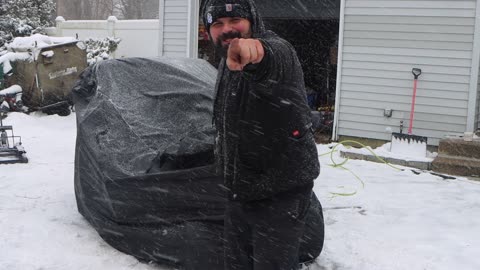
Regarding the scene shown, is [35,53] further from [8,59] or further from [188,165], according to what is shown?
[188,165]

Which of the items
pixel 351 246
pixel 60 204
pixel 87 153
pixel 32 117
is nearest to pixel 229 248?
pixel 351 246

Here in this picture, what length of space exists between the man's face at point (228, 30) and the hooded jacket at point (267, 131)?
0.16 ft

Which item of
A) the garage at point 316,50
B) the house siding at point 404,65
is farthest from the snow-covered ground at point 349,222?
the garage at point 316,50

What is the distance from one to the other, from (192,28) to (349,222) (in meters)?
6.45

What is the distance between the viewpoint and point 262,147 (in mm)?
2074

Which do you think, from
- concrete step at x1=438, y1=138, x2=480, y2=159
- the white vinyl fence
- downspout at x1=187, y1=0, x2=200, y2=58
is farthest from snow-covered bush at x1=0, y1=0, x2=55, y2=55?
concrete step at x1=438, y1=138, x2=480, y2=159

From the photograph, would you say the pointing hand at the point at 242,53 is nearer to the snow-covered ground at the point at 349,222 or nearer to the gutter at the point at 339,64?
the snow-covered ground at the point at 349,222

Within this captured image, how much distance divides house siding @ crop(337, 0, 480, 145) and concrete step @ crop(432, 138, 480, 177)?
863 mm

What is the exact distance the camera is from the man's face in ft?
6.88

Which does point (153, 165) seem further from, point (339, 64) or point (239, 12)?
point (339, 64)

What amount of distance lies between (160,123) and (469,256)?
8.39ft

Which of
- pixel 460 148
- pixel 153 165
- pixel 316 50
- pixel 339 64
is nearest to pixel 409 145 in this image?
pixel 460 148

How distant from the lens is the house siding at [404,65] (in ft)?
25.4

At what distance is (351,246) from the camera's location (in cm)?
399
